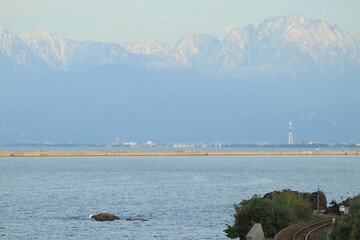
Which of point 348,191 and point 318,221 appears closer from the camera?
point 318,221

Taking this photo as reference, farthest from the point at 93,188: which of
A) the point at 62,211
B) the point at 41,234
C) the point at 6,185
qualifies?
the point at 41,234

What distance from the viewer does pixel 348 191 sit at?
361 ft

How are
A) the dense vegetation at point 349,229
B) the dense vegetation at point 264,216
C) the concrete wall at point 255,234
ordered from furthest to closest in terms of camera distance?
the dense vegetation at point 264,216, the concrete wall at point 255,234, the dense vegetation at point 349,229

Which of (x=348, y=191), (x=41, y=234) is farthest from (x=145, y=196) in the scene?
(x=41, y=234)

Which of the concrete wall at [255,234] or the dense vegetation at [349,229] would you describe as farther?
the concrete wall at [255,234]

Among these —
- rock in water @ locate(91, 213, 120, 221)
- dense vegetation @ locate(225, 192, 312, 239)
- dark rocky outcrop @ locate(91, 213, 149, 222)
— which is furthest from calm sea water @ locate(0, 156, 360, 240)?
dense vegetation @ locate(225, 192, 312, 239)

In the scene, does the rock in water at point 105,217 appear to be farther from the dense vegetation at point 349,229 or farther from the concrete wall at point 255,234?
the dense vegetation at point 349,229

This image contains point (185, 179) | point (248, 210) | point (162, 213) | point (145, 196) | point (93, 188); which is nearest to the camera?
point (248, 210)

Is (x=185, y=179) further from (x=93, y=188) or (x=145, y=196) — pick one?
(x=145, y=196)

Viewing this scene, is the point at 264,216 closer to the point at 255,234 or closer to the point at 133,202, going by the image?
the point at 255,234

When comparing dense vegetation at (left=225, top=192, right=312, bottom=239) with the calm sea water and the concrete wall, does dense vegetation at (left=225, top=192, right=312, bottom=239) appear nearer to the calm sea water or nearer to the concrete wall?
the concrete wall

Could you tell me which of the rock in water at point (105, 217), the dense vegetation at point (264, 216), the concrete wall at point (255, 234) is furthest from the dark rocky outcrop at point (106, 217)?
the concrete wall at point (255, 234)

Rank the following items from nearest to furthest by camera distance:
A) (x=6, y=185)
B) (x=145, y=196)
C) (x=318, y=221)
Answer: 1. (x=318, y=221)
2. (x=145, y=196)
3. (x=6, y=185)

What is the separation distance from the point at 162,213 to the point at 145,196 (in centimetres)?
2199
